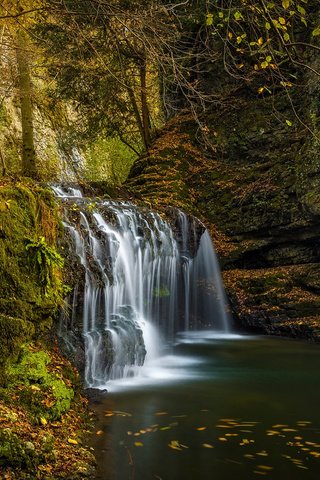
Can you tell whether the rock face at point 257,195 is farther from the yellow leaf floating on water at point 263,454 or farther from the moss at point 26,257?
the yellow leaf floating on water at point 263,454

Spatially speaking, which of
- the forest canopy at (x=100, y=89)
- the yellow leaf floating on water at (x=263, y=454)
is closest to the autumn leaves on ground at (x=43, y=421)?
the yellow leaf floating on water at (x=263, y=454)

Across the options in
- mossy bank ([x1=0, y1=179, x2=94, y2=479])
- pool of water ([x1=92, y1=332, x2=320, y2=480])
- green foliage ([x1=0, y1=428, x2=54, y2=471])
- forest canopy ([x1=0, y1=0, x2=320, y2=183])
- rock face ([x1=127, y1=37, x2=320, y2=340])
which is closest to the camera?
green foliage ([x1=0, y1=428, x2=54, y2=471])

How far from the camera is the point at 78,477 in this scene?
3.64m

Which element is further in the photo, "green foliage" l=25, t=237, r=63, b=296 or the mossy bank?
"green foliage" l=25, t=237, r=63, b=296

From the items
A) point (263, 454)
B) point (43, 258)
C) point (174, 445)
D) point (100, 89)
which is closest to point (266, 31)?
point (43, 258)

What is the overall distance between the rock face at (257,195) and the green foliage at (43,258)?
19.2 ft

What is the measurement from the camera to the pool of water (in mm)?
4043

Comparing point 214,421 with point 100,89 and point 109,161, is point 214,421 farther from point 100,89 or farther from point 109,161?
point 109,161

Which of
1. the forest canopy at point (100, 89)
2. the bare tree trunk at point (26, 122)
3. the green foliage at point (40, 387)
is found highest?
the forest canopy at point (100, 89)

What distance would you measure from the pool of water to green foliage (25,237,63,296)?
1.68 m

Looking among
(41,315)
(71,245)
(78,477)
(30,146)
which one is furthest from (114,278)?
(30,146)

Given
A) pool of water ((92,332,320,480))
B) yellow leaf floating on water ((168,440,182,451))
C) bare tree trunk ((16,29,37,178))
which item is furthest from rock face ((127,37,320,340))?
yellow leaf floating on water ((168,440,182,451))

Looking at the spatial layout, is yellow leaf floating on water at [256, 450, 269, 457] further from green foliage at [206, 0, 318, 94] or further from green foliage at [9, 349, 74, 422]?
green foliage at [206, 0, 318, 94]

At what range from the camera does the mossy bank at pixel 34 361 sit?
3.72m
